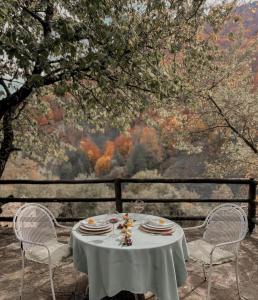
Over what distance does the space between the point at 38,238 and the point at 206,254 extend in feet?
5.95

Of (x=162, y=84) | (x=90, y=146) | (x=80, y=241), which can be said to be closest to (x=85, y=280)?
(x=80, y=241)

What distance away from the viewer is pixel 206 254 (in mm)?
2965

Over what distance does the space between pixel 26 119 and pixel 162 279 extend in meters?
4.45

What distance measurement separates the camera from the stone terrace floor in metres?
3.12

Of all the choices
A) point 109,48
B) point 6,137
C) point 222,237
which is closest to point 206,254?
point 222,237

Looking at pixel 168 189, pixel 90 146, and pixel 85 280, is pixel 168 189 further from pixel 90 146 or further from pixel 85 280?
pixel 90 146

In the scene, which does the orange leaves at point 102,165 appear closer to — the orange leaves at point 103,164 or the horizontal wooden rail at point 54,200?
the orange leaves at point 103,164

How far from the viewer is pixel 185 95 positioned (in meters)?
4.32

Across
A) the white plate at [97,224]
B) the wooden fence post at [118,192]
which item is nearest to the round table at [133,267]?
the white plate at [97,224]

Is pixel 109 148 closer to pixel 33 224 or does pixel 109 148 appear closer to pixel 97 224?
pixel 33 224

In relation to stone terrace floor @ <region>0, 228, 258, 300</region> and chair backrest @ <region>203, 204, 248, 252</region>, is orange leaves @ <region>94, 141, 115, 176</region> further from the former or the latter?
chair backrest @ <region>203, 204, 248, 252</region>

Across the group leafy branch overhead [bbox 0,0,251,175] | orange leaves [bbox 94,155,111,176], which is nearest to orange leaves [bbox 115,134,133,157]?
orange leaves [bbox 94,155,111,176]

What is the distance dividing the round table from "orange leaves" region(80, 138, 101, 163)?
99.3 ft

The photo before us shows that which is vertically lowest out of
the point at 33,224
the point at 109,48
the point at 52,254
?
the point at 52,254
